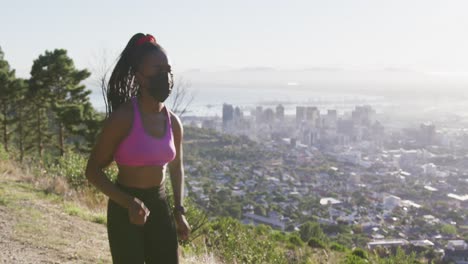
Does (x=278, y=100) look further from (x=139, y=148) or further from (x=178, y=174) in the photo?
(x=139, y=148)

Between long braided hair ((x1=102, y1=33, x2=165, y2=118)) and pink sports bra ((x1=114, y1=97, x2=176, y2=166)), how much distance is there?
183mm

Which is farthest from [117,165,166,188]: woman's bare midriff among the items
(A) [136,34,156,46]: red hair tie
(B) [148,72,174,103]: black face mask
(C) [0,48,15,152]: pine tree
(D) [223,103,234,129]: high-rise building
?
(D) [223,103,234,129]: high-rise building

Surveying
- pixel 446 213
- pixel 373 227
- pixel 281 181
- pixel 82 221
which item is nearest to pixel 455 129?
pixel 281 181

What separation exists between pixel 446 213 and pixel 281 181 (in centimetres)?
1421

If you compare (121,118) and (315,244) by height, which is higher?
(121,118)

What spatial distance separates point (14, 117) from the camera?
65.2ft

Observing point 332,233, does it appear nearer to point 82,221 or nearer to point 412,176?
point 82,221

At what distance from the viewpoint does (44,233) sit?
4199 millimetres

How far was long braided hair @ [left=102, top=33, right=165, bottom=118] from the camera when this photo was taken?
1958 millimetres

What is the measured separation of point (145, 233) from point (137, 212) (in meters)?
0.18

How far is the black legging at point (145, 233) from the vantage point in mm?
1875

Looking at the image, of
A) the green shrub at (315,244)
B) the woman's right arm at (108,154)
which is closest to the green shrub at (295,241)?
the green shrub at (315,244)

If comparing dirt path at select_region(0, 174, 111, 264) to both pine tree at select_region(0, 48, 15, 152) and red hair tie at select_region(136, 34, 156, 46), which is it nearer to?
red hair tie at select_region(136, 34, 156, 46)

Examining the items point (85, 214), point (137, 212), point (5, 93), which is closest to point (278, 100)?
point (5, 93)
